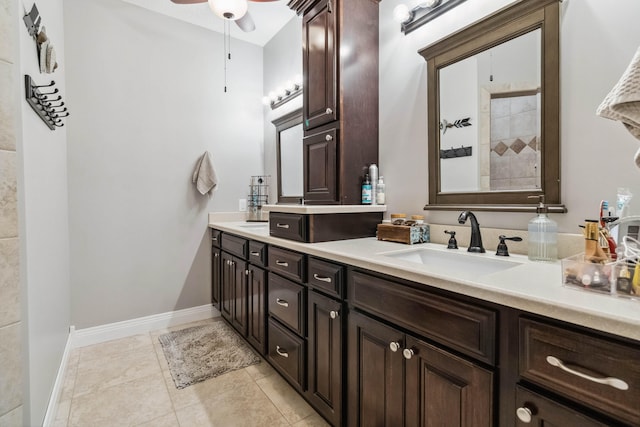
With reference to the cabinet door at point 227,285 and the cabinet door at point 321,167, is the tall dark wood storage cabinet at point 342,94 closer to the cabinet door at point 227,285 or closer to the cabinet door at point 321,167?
the cabinet door at point 321,167

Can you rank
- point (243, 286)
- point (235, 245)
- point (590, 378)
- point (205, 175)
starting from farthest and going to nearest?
1. point (205, 175)
2. point (235, 245)
3. point (243, 286)
4. point (590, 378)

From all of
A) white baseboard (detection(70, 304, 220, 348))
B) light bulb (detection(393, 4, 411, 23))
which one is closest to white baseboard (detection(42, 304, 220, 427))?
white baseboard (detection(70, 304, 220, 348))

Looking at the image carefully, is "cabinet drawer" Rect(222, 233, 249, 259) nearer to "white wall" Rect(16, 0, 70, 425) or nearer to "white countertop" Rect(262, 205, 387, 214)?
"white countertop" Rect(262, 205, 387, 214)

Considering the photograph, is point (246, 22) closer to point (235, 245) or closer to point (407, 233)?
point (235, 245)

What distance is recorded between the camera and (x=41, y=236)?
1423 millimetres

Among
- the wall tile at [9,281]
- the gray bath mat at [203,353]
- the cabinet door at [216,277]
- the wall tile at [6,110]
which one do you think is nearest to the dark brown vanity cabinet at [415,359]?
the gray bath mat at [203,353]

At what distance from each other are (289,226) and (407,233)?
66 centimetres

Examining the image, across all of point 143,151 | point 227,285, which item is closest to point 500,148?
point 227,285

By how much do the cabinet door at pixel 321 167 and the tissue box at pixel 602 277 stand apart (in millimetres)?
1238

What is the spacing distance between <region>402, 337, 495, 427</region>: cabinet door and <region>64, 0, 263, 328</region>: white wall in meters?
2.42

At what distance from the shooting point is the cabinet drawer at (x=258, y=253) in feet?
6.27

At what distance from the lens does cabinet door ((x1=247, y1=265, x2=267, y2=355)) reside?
1.94m

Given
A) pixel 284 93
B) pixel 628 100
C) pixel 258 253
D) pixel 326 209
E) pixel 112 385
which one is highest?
pixel 284 93

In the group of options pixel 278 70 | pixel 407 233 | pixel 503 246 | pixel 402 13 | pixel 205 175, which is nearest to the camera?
pixel 503 246
